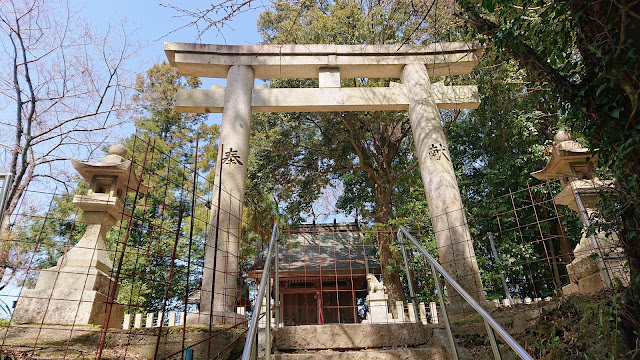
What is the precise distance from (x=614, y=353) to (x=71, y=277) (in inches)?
169

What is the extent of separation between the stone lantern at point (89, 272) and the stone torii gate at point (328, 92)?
1.25 metres

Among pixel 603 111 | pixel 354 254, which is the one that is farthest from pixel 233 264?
pixel 354 254

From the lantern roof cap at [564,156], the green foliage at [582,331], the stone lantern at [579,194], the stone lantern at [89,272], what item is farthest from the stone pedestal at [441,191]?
the stone lantern at [89,272]

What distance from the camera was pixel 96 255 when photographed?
3.86 metres

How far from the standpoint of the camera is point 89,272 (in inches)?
144

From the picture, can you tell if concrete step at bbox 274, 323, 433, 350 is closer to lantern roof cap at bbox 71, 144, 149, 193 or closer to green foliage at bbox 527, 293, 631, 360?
green foliage at bbox 527, 293, 631, 360

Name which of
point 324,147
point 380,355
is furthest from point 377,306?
point 324,147

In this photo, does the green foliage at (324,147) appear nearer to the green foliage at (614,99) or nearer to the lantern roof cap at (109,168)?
the lantern roof cap at (109,168)

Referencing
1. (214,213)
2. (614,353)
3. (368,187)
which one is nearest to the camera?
(614,353)

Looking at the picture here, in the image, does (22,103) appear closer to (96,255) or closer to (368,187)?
(96,255)

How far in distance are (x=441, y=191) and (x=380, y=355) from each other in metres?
2.64

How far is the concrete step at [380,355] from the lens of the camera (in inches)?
112

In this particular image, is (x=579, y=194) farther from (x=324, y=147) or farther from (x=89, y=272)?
(x=324, y=147)

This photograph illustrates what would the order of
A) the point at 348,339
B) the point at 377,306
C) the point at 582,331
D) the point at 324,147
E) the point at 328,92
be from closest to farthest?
1. the point at 582,331
2. the point at 348,339
3. the point at 328,92
4. the point at 377,306
5. the point at 324,147
